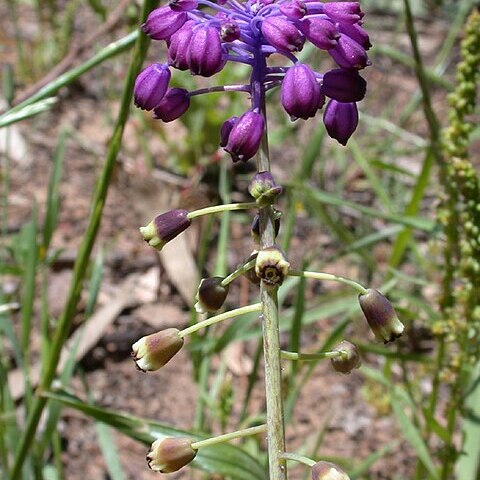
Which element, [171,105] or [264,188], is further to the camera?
[171,105]

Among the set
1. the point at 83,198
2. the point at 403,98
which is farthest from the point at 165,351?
the point at 403,98

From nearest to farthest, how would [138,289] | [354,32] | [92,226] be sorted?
1. [354,32]
2. [92,226]
3. [138,289]

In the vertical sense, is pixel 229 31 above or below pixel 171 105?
above

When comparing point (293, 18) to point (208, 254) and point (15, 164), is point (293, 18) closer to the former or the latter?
point (208, 254)

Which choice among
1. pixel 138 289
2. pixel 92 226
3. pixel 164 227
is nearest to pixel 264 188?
pixel 164 227

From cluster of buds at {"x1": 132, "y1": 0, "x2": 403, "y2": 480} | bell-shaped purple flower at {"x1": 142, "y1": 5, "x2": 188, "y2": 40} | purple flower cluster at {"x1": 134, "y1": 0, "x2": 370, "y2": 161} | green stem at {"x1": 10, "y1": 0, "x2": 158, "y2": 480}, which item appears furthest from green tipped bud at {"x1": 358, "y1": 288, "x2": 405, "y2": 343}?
green stem at {"x1": 10, "y1": 0, "x2": 158, "y2": 480}

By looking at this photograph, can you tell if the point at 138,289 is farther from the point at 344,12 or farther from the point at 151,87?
the point at 344,12
